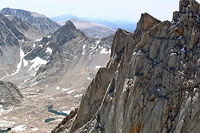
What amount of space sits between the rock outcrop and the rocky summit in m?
152

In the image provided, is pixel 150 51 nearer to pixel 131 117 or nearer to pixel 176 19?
pixel 176 19

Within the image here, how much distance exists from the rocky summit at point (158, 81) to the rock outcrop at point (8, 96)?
498ft

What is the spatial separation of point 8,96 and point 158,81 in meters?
167

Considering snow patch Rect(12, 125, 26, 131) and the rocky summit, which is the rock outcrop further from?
the rocky summit

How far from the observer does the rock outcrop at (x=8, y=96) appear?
183m

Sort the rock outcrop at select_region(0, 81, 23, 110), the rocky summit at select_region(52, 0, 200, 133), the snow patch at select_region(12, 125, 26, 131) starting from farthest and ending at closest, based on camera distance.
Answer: the rock outcrop at select_region(0, 81, 23, 110), the snow patch at select_region(12, 125, 26, 131), the rocky summit at select_region(52, 0, 200, 133)

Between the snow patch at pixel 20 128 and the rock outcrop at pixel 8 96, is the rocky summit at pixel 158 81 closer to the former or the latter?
the snow patch at pixel 20 128

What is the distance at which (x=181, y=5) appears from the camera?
116ft

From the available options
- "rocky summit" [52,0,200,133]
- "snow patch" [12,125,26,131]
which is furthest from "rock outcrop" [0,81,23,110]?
"rocky summit" [52,0,200,133]

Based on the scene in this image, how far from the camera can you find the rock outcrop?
18280cm

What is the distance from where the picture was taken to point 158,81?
3281cm

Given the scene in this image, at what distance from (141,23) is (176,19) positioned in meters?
6.05

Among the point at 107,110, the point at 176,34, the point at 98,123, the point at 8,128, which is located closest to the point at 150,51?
the point at 176,34

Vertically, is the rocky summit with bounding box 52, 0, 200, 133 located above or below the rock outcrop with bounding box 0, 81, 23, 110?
above
